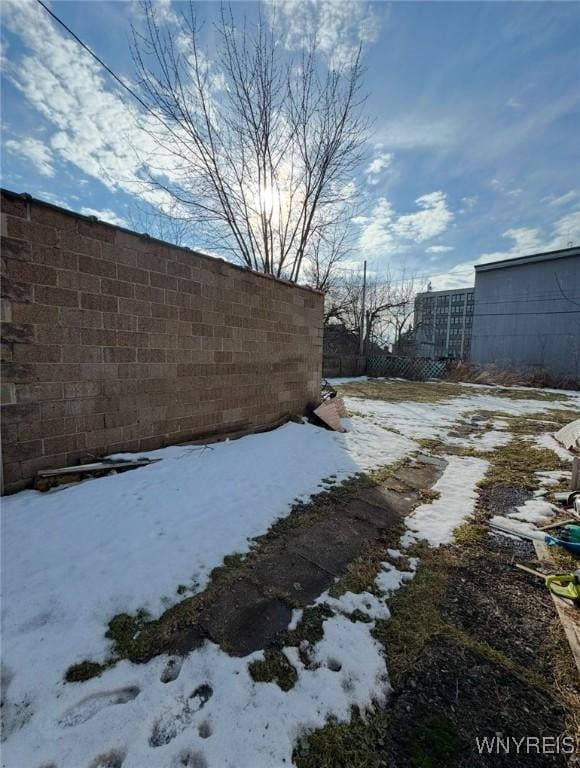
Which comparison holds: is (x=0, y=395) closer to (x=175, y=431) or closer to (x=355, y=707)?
(x=175, y=431)

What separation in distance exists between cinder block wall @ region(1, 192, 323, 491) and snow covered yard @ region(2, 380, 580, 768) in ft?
1.41

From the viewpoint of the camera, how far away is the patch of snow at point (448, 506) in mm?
2541

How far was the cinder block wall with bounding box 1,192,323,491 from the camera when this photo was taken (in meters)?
2.45

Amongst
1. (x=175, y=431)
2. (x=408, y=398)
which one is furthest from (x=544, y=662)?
(x=408, y=398)

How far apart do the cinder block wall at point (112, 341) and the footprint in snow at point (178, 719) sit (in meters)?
2.22

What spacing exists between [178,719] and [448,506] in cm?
266

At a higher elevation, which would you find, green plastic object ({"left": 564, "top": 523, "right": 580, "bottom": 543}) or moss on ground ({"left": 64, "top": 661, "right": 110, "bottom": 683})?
green plastic object ({"left": 564, "top": 523, "right": 580, "bottom": 543})

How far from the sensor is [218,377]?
4.12m

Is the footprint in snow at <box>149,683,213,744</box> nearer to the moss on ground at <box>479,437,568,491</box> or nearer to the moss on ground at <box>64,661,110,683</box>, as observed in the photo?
the moss on ground at <box>64,661,110,683</box>

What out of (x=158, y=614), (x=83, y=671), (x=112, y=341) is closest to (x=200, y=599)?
(x=158, y=614)

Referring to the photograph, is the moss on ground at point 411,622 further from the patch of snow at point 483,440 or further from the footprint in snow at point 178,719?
the patch of snow at point 483,440

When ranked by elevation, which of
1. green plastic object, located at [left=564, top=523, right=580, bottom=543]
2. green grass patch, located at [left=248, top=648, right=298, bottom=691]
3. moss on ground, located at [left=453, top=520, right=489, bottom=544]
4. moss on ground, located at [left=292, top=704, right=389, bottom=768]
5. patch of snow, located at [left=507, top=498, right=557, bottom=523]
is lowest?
moss on ground, located at [left=453, top=520, right=489, bottom=544]

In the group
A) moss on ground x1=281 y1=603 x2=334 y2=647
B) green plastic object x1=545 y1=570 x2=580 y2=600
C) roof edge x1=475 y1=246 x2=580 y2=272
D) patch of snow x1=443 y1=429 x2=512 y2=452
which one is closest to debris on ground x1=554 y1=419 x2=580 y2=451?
patch of snow x1=443 y1=429 x2=512 y2=452

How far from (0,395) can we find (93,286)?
1143mm
